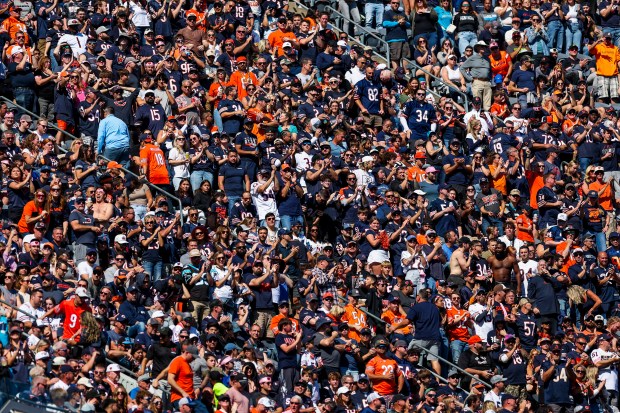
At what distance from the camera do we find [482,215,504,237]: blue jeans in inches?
1265

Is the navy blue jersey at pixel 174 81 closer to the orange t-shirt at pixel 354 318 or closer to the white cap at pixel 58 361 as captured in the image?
the orange t-shirt at pixel 354 318

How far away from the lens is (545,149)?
3394cm

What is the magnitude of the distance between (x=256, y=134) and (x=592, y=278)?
6149mm

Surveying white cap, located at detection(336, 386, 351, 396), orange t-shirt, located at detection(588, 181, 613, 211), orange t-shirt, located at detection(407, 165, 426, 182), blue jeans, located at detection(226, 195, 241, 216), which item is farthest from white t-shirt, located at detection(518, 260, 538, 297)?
white cap, located at detection(336, 386, 351, 396)

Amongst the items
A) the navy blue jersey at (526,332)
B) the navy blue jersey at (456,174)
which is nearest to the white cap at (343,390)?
Answer: the navy blue jersey at (526,332)

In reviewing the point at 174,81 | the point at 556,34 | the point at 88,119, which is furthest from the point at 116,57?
the point at 556,34

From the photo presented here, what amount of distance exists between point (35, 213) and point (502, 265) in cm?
806

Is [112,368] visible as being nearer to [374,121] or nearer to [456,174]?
[456,174]

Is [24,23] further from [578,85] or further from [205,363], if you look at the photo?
[578,85]

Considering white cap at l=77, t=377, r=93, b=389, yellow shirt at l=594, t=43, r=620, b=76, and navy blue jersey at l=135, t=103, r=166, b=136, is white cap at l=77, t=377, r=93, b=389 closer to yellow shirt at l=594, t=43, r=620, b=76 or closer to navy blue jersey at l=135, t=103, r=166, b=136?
navy blue jersey at l=135, t=103, r=166, b=136

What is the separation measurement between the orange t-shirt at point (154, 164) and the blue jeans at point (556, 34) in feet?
35.5

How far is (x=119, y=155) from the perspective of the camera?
29422 millimetres

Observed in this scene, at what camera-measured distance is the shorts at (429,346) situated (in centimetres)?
2867

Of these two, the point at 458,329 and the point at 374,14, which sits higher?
the point at 374,14
